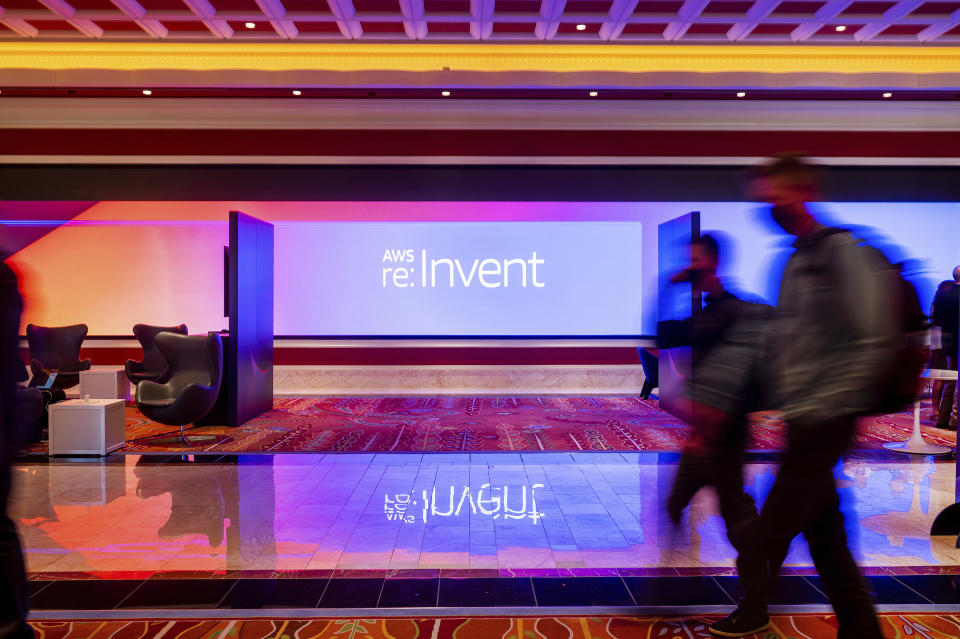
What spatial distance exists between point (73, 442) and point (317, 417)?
2.57m

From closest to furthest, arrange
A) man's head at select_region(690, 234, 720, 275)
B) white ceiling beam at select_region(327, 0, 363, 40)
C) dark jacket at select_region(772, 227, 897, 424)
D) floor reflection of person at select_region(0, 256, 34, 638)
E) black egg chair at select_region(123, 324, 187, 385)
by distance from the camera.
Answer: dark jacket at select_region(772, 227, 897, 424)
floor reflection of person at select_region(0, 256, 34, 638)
man's head at select_region(690, 234, 720, 275)
white ceiling beam at select_region(327, 0, 363, 40)
black egg chair at select_region(123, 324, 187, 385)

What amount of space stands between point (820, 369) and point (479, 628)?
1.61 metres

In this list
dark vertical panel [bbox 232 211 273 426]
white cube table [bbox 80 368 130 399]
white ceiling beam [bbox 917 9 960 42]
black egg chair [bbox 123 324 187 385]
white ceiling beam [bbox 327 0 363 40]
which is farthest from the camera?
black egg chair [bbox 123 324 187 385]

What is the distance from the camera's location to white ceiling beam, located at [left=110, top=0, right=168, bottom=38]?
6881mm

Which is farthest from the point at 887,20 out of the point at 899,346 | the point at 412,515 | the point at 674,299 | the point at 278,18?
the point at 412,515

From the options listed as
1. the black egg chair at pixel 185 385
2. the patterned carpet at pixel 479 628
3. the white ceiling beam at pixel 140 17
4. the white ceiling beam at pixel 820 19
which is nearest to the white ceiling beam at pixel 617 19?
the white ceiling beam at pixel 820 19

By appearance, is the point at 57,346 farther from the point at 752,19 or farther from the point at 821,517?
the point at 752,19

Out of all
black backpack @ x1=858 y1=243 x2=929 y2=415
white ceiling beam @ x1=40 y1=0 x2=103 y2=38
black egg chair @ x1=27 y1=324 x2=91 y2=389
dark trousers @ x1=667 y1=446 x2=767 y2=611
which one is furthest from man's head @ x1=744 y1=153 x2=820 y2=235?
black egg chair @ x1=27 y1=324 x2=91 y2=389

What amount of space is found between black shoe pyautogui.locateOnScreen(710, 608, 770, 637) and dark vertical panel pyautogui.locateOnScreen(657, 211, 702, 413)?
14.4 feet

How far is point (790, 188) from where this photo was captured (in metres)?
1.94

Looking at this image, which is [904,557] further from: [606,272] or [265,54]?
[265,54]

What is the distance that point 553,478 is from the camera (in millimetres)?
4863

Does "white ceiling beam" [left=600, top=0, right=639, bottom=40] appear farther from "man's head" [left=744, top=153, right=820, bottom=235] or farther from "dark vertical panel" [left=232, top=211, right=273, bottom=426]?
"man's head" [left=744, top=153, right=820, bottom=235]

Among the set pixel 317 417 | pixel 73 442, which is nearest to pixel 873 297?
pixel 73 442
